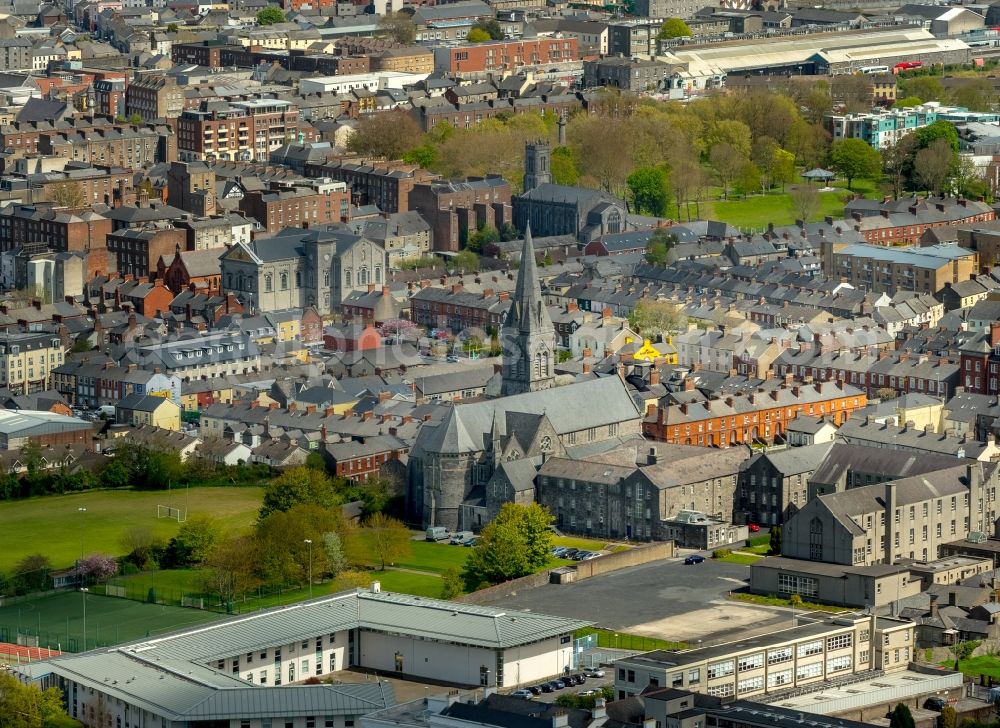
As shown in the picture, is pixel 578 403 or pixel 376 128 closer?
pixel 578 403

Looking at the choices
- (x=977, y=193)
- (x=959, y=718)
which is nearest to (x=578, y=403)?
(x=959, y=718)

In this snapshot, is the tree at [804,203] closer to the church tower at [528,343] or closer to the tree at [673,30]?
the church tower at [528,343]

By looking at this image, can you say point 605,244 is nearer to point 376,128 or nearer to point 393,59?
point 376,128

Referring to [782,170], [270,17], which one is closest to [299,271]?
[782,170]

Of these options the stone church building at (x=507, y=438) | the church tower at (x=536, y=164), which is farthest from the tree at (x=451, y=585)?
the church tower at (x=536, y=164)

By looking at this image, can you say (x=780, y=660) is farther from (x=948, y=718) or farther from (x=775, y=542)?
(x=775, y=542)

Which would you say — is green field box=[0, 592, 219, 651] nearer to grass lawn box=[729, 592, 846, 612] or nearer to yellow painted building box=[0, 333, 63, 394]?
grass lawn box=[729, 592, 846, 612]
